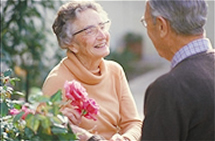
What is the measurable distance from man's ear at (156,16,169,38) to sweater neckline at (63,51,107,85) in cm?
98

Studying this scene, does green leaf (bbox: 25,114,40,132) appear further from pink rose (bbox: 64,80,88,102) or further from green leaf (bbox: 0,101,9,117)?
pink rose (bbox: 64,80,88,102)

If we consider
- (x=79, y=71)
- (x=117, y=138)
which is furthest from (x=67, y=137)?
(x=79, y=71)

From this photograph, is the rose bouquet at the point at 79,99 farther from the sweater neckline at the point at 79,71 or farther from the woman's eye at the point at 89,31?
the woman's eye at the point at 89,31

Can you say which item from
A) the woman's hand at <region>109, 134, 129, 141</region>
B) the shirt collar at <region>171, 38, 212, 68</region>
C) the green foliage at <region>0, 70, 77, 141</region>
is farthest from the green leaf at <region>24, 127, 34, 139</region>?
the woman's hand at <region>109, 134, 129, 141</region>

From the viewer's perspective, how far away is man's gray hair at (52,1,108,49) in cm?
360

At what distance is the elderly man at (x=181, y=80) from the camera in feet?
8.30

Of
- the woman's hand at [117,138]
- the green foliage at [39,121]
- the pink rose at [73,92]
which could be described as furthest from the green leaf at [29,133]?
the woman's hand at [117,138]

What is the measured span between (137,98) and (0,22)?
567 cm

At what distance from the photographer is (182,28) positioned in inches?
103

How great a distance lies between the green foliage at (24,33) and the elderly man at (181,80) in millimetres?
3192

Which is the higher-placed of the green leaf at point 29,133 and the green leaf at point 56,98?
the green leaf at point 56,98

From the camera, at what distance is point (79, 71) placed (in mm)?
3596

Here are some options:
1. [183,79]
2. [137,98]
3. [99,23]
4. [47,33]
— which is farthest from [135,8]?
[183,79]

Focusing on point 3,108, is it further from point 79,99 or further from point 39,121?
point 79,99
